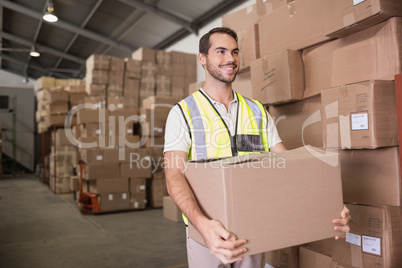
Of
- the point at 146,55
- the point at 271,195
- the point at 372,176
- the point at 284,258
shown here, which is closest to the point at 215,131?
the point at 271,195

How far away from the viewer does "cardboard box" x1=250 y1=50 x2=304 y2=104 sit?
2207 millimetres

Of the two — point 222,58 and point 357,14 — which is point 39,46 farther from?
point 357,14

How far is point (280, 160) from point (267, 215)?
0.63ft

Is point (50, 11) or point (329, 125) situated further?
point (50, 11)

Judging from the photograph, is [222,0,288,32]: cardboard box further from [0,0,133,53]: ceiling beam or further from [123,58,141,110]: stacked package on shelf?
[0,0,133,53]: ceiling beam

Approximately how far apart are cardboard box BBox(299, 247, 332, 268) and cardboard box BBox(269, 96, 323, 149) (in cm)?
65

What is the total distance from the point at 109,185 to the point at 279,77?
4592mm

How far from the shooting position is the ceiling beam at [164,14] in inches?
283

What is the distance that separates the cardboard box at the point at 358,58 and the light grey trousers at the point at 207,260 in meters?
1.05

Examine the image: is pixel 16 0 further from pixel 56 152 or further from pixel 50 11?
pixel 56 152

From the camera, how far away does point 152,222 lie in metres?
5.49

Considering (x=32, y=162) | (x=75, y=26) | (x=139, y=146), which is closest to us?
(x=139, y=146)

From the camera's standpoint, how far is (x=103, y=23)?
902 cm

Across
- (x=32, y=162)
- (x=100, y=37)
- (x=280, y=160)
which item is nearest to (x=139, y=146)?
(x=100, y=37)
